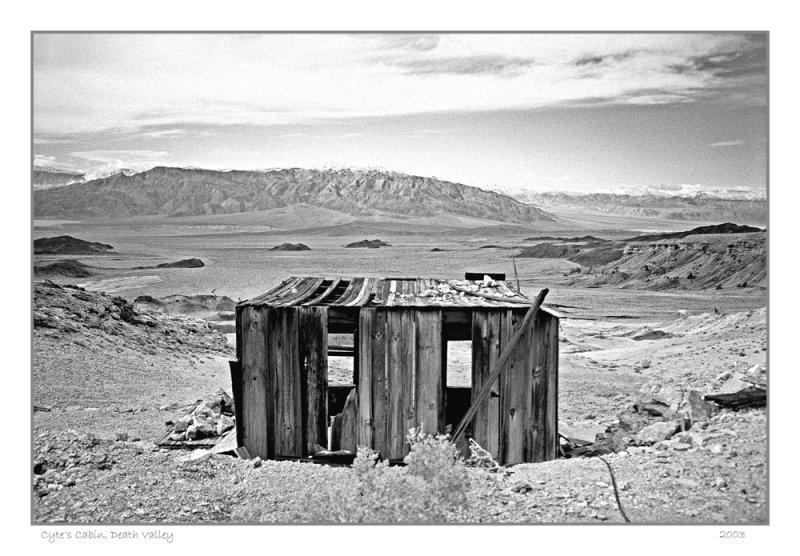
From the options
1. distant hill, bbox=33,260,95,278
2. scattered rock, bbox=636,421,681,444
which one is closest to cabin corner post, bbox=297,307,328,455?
scattered rock, bbox=636,421,681,444

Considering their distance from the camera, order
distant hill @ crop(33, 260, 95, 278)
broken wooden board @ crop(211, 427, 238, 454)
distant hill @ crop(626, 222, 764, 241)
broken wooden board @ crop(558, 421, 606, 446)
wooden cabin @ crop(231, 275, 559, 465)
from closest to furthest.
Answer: wooden cabin @ crop(231, 275, 559, 465) < broken wooden board @ crop(211, 427, 238, 454) < broken wooden board @ crop(558, 421, 606, 446) < distant hill @ crop(626, 222, 764, 241) < distant hill @ crop(33, 260, 95, 278)

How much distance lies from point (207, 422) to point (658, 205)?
500 inches

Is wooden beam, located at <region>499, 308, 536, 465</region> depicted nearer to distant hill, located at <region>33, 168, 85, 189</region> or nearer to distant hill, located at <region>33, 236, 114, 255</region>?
distant hill, located at <region>33, 168, 85, 189</region>

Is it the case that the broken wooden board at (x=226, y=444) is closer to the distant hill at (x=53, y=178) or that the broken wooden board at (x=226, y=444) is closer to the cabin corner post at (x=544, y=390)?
the cabin corner post at (x=544, y=390)

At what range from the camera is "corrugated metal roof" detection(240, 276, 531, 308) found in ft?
25.7

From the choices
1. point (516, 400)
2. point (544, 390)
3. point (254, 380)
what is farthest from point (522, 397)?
point (254, 380)

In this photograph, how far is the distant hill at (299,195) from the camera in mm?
17594

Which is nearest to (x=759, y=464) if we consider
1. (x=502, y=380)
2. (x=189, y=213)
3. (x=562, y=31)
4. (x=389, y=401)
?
(x=502, y=380)

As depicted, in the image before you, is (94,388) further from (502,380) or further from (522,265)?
(522,265)

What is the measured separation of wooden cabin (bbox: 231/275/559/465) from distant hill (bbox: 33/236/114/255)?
742cm

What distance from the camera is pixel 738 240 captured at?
627 inches

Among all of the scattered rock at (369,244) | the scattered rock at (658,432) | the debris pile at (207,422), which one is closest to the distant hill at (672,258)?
the scattered rock at (369,244)

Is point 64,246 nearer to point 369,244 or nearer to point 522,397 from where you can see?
point 522,397

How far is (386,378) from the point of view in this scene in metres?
7.70
